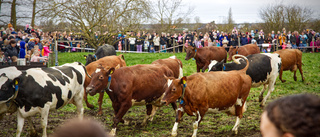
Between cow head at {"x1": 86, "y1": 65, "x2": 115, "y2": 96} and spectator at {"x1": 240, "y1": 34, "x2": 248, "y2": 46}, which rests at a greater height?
spectator at {"x1": 240, "y1": 34, "x2": 248, "y2": 46}

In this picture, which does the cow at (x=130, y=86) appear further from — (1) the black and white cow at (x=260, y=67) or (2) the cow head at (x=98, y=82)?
(1) the black and white cow at (x=260, y=67)

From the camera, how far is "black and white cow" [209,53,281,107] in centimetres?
957

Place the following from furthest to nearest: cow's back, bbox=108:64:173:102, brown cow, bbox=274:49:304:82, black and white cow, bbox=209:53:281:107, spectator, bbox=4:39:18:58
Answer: brown cow, bbox=274:49:304:82 → spectator, bbox=4:39:18:58 → black and white cow, bbox=209:53:281:107 → cow's back, bbox=108:64:173:102

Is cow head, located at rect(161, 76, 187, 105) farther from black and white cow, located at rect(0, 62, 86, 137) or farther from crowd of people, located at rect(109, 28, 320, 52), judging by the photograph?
crowd of people, located at rect(109, 28, 320, 52)

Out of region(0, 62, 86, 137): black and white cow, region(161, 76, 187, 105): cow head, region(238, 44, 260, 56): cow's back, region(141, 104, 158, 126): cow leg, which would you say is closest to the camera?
region(0, 62, 86, 137): black and white cow

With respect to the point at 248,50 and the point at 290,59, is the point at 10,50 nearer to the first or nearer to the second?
the point at 290,59

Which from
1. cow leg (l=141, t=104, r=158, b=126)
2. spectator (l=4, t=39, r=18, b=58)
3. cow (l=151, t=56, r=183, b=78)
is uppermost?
spectator (l=4, t=39, r=18, b=58)

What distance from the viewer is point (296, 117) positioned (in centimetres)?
131

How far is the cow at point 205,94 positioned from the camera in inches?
252

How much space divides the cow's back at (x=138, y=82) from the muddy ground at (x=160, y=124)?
77 cm

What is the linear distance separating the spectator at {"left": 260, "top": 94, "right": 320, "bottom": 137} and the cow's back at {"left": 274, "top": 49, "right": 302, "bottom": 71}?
1240cm

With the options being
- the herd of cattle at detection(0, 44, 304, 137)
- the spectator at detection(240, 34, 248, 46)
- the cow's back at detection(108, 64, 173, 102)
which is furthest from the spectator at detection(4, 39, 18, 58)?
the spectator at detection(240, 34, 248, 46)

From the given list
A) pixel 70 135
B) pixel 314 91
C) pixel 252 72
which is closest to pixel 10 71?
pixel 70 135

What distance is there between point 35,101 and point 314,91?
989 centimetres
